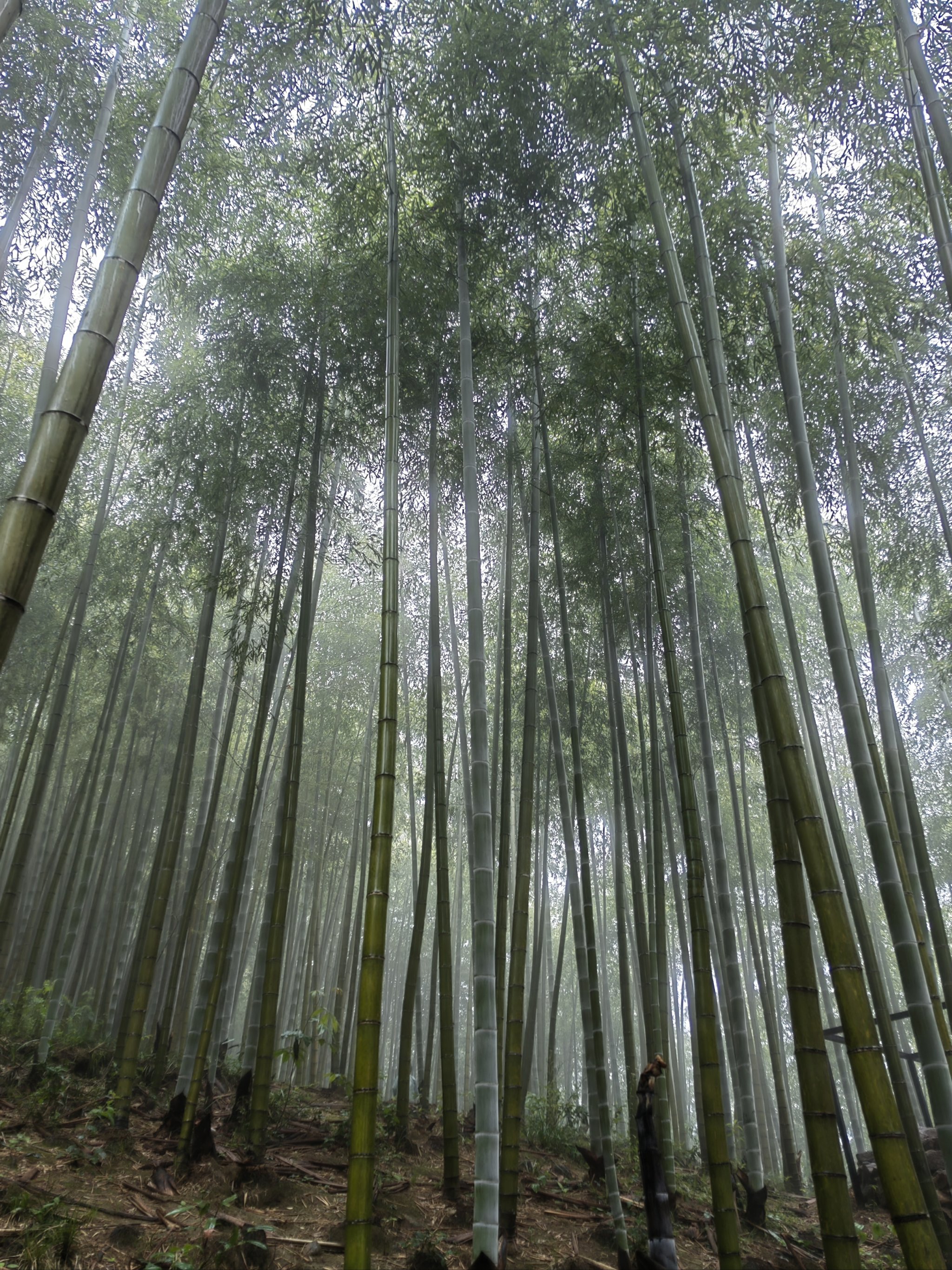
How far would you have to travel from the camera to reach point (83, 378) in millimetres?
1241

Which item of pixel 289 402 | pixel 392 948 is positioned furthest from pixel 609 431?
pixel 392 948

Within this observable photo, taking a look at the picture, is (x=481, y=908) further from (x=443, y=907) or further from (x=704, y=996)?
(x=443, y=907)

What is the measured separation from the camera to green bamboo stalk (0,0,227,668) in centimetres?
109

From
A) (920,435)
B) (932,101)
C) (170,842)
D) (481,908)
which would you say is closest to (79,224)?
(170,842)

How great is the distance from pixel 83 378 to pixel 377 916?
1.33m

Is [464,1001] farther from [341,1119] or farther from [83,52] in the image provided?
Result: [83,52]

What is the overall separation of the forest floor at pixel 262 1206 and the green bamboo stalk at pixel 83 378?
2287mm

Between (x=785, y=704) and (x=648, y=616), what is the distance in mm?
3094

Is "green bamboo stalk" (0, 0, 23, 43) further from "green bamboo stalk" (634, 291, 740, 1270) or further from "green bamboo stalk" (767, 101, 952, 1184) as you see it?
"green bamboo stalk" (767, 101, 952, 1184)

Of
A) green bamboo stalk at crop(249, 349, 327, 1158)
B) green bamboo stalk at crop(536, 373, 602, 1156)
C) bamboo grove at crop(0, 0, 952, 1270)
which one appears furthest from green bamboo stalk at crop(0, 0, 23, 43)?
green bamboo stalk at crop(249, 349, 327, 1158)

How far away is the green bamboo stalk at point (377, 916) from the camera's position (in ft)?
5.49

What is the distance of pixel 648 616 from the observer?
4.85 metres

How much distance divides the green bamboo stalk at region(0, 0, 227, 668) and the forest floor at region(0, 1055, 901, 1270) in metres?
2.29

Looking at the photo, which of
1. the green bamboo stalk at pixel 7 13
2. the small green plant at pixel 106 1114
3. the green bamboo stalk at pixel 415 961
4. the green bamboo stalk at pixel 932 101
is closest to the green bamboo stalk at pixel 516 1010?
the green bamboo stalk at pixel 415 961
